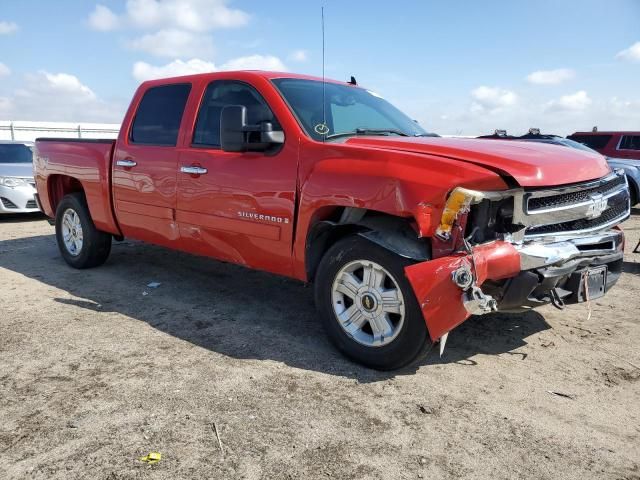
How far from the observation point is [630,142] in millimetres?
15156

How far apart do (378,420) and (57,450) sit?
5.21ft

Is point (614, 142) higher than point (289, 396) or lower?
higher

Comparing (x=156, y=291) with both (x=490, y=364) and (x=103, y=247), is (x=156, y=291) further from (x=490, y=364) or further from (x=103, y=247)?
(x=490, y=364)

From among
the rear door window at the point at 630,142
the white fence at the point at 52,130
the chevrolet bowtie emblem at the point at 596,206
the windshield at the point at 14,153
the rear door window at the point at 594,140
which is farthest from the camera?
the white fence at the point at 52,130

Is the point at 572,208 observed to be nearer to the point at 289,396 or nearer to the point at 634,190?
the point at 289,396

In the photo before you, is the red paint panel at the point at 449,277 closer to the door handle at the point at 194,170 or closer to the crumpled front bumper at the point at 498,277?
the crumpled front bumper at the point at 498,277

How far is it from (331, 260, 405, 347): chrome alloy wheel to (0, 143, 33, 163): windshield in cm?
1010

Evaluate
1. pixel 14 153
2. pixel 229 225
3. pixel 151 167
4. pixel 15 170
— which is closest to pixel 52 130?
pixel 14 153

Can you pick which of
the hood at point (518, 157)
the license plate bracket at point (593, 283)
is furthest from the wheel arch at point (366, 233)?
the license plate bracket at point (593, 283)

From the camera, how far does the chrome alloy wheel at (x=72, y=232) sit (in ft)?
19.7

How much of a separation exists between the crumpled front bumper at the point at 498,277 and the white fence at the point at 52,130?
18.7m

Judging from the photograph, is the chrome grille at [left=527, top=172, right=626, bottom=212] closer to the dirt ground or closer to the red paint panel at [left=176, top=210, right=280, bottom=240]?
the dirt ground

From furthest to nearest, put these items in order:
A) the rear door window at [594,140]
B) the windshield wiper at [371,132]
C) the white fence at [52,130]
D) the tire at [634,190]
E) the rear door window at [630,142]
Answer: the white fence at [52,130]
the rear door window at [594,140]
the rear door window at [630,142]
the tire at [634,190]
the windshield wiper at [371,132]

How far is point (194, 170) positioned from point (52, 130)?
19.6m
